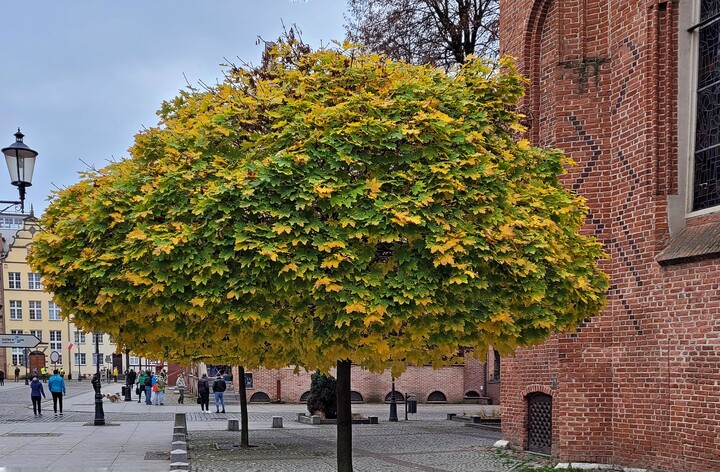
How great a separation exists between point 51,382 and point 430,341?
948 inches

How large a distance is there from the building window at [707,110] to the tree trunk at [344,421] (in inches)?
241

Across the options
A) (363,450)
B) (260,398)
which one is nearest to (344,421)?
(363,450)

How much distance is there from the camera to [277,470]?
13523 mm

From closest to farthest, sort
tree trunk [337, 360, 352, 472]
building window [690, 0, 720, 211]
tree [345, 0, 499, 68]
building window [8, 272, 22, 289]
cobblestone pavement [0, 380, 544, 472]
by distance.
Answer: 1. tree trunk [337, 360, 352, 472]
2. building window [690, 0, 720, 211]
3. cobblestone pavement [0, 380, 544, 472]
4. tree [345, 0, 499, 68]
5. building window [8, 272, 22, 289]

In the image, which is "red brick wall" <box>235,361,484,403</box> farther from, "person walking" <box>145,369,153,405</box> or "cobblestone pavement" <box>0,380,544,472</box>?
"cobblestone pavement" <box>0,380,544,472</box>

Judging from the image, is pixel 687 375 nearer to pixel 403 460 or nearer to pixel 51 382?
pixel 403 460

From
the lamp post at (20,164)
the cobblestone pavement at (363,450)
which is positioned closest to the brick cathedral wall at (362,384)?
the cobblestone pavement at (363,450)

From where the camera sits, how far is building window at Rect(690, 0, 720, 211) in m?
11.0

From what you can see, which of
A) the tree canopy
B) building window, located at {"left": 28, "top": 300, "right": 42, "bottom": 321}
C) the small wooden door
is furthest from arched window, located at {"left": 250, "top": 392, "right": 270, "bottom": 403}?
building window, located at {"left": 28, "top": 300, "right": 42, "bottom": 321}

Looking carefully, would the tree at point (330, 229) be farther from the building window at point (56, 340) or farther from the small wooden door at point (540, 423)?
the building window at point (56, 340)

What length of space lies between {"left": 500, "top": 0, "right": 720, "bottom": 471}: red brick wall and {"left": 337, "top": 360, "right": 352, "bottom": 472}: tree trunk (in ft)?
16.3

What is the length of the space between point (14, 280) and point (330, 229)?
275 ft

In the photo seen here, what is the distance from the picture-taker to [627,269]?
39.5ft

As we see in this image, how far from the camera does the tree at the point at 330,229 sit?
6848mm
